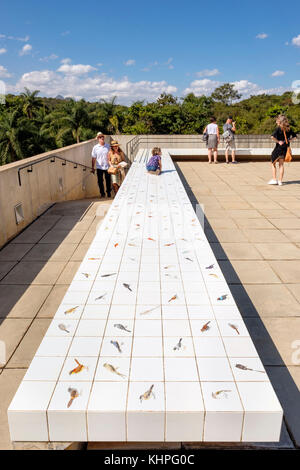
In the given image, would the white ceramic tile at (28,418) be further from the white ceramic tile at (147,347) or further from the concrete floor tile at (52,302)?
the concrete floor tile at (52,302)

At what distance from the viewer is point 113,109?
39188 mm

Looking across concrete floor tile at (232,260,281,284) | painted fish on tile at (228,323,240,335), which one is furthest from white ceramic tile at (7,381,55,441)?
concrete floor tile at (232,260,281,284)

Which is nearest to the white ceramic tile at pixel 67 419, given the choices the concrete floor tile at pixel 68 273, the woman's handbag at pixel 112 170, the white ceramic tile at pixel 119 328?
the white ceramic tile at pixel 119 328

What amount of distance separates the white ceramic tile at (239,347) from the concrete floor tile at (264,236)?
11.5 feet

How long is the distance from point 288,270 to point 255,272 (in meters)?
0.46

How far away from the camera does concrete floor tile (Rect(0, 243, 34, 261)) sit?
5222 mm

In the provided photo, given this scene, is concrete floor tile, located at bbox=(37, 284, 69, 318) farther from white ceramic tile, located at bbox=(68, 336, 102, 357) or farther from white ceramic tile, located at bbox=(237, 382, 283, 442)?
white ceramic tile, located at bbox=(237, 382, 283, 442)

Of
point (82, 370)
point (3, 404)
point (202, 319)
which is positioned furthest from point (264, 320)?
point (3, 404)

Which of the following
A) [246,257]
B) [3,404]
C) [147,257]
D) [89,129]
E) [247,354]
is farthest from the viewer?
[89,129]

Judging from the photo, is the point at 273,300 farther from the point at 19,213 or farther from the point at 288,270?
the point at 19,213
